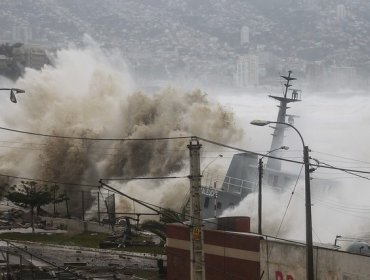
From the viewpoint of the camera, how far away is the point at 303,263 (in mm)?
23562

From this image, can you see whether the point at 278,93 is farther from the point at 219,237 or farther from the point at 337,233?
the point at 219,237

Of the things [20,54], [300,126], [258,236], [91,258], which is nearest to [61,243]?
[91,258]

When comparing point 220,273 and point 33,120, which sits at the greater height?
point 33,120

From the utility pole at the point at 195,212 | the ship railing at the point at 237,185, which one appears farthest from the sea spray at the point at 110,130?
the utility pole at the point at 195,212

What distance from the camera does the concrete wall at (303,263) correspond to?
71.9 feet

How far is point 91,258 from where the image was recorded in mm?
34750

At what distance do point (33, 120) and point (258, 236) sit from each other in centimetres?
5252

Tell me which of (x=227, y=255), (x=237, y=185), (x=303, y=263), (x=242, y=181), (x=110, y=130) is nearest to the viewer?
(x=303, y=263)

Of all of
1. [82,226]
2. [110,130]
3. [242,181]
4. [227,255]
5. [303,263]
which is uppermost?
[110,130]

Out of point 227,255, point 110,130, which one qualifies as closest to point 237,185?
point 227,255

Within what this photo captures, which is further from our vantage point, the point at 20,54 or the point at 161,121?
the point at 20,54

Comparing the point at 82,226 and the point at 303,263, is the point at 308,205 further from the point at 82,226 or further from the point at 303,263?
the point at 82,226

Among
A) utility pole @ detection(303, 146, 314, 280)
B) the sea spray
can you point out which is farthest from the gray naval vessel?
utility pole @ detection(303, 146, 314, 280)

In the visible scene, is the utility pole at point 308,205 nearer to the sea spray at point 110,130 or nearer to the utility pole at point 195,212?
the utility pole at point 195,212
